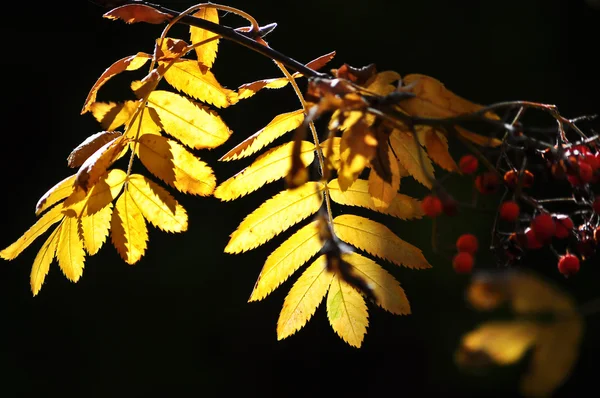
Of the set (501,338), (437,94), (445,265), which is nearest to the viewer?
(501,338)

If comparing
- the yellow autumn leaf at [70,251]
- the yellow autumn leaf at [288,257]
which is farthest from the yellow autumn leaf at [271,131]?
the yellow autumn leaf at [70,251]

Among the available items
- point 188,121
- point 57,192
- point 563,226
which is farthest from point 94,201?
point 563,226

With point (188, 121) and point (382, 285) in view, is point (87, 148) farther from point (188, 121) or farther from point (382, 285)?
point (382, 285)

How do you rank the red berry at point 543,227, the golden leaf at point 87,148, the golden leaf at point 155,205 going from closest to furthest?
the red berry at point 543,227
the golden leaf at point 87,148
the golden leaf at point 155,205

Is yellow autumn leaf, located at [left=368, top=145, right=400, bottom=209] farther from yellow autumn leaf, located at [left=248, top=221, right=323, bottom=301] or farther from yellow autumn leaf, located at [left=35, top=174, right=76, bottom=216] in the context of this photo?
yellow autumn leaf, located at [left=35, top=174, right=76, bottom=216]

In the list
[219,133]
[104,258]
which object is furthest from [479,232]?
[219,133]

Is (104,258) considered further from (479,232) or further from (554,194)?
(554,194)

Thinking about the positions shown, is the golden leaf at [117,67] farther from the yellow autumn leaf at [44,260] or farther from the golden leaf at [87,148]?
the yellow autumn leaf at [44,260]
